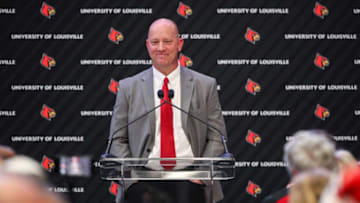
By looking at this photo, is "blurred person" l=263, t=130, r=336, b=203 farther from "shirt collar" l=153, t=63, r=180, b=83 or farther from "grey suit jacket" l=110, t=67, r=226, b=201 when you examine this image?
"shirt collar" l=153, t=63, r=180, b=83

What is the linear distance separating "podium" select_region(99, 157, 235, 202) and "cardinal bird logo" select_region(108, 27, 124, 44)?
2925mm

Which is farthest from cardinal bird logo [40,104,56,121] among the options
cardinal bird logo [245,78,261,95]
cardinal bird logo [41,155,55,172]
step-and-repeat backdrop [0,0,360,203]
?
cardinal bird logo [245,78,261,95]

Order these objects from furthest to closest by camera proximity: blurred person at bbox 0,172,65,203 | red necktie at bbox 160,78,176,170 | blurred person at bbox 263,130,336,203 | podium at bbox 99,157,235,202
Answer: red necktie at bbox 160,78,176,170 → podium at bbox 99,157,235,202 → blurred person at bbox 263,130,336,203 → blurred person at bbox 0,172,65,203

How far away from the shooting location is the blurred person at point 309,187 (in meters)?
1.11

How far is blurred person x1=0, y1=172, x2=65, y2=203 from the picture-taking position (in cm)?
66

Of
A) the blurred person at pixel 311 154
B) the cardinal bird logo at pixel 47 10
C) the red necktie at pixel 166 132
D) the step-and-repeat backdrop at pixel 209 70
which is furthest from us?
the cardinal bird logo at pixel 47 10

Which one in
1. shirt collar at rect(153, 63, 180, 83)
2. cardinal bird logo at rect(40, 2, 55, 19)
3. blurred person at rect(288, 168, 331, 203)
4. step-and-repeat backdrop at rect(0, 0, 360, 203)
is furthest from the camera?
cardinal bird logo at rect(40, 2, 55, 19)

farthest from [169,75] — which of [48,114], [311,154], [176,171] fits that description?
[311,154]

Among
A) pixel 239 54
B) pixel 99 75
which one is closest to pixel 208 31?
pixel 239 54

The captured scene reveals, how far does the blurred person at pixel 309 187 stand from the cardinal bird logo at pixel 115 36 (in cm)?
491

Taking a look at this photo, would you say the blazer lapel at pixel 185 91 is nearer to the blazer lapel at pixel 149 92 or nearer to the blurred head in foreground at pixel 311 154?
the blazer lapel at pixel 149 92

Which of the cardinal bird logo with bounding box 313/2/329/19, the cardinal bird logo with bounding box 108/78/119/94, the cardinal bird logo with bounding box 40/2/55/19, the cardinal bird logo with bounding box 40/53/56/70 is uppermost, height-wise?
the cardinal bird logo with bounding box 40/2/55/19

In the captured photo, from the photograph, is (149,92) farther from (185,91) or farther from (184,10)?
(184,10)

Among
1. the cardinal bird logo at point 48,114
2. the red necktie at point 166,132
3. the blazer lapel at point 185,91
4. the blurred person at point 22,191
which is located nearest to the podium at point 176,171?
the red necktie at point 166,132
